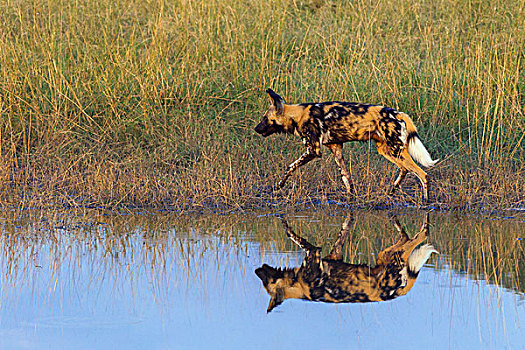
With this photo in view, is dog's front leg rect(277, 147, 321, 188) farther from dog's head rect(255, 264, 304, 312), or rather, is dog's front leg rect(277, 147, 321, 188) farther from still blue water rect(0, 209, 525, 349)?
dog's head rect(255, 264, 304, 312)

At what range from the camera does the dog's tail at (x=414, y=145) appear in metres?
7.48

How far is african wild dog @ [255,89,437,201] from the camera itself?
24.5 feet

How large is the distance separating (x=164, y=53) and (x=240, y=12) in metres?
1.86

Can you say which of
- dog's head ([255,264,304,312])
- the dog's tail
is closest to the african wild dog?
the dog's tail

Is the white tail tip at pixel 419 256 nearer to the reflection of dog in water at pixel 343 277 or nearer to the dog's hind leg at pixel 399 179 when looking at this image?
the reflection of dog in water at pixel 343 277

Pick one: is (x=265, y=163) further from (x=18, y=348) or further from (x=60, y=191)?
(x=18, y=348)

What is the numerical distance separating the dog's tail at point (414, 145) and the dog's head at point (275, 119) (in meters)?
1.06

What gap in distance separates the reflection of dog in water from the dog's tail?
6.22 feet

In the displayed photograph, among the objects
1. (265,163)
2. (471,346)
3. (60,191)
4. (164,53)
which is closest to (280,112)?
(265,163)

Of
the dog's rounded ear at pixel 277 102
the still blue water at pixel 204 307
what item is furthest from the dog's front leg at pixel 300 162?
the still blue water at pixel 204 307

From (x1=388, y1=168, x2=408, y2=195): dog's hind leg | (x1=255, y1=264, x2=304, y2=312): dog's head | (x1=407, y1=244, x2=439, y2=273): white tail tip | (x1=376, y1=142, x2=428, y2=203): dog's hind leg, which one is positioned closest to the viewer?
(x1=255, y1=264, x2=304, y2=312): dog's head

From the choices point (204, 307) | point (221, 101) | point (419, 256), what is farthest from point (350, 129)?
point (204, 307)

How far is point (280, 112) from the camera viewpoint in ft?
25.4

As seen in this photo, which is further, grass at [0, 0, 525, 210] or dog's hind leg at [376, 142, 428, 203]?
grass at [0, 0, 525, 210]
